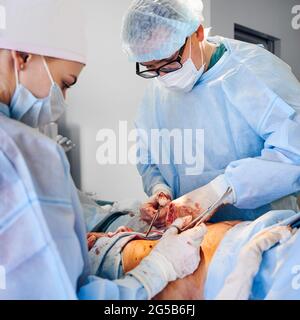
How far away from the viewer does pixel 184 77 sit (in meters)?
1.18

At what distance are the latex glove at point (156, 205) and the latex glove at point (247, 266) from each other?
0.24m

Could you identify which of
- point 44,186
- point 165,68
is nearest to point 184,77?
point 165,68

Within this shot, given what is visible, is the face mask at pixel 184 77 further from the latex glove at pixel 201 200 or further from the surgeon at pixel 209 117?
the latex glove at pixel 201 200

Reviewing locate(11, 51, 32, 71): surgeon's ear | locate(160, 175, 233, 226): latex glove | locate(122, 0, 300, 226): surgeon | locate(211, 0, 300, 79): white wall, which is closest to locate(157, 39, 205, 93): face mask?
locate(122, 0, 300, 226): surgeon

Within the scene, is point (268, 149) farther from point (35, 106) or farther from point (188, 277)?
point (35, 106)

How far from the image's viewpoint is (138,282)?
2.96 feet

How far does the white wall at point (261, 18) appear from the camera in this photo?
1195mm

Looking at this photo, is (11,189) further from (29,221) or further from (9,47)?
(9,47)

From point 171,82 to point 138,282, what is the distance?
22.1 inches

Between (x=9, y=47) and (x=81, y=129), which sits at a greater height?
(x=9, y=47)

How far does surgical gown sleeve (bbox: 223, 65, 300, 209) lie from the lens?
3.60 feet

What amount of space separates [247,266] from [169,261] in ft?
0.56
